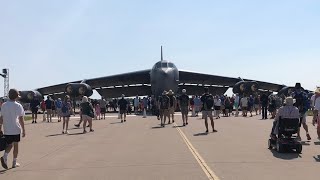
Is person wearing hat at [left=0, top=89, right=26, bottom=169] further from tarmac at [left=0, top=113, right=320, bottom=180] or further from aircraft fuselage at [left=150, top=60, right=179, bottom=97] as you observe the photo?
aircraft fuselage at [left=150, top=60, right=179, bottom=97]

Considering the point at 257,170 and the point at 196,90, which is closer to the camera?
the point at 257,170

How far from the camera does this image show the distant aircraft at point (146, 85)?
1623 inches

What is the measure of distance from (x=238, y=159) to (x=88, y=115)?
10403mm

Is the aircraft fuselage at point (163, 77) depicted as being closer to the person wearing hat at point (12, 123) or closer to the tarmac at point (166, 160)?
the tarmac at point (166, 160)

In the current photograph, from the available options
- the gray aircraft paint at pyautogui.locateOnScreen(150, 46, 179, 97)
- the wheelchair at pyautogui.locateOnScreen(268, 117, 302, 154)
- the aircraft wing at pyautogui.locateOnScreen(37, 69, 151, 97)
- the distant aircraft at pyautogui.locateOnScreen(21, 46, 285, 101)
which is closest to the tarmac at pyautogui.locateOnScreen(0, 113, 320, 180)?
the wheelchair at pyautogui.locateOnScreen(268, 117, 302, 154)

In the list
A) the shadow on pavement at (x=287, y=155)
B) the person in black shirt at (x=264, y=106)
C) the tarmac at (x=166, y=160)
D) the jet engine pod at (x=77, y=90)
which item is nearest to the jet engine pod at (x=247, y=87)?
the person in black shirt at (x=264, y=106)

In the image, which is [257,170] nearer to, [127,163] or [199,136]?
[127,163]

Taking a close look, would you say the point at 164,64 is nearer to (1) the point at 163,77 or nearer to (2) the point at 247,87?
(1) the point at 163,77

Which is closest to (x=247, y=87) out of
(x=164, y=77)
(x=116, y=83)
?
(x=164, y=77)

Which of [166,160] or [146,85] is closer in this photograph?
[166,160]

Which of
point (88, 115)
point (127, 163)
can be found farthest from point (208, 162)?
point (88, 115)

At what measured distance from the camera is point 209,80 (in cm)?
4916

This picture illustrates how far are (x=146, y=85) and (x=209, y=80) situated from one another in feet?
22.1

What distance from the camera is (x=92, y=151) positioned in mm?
12375
